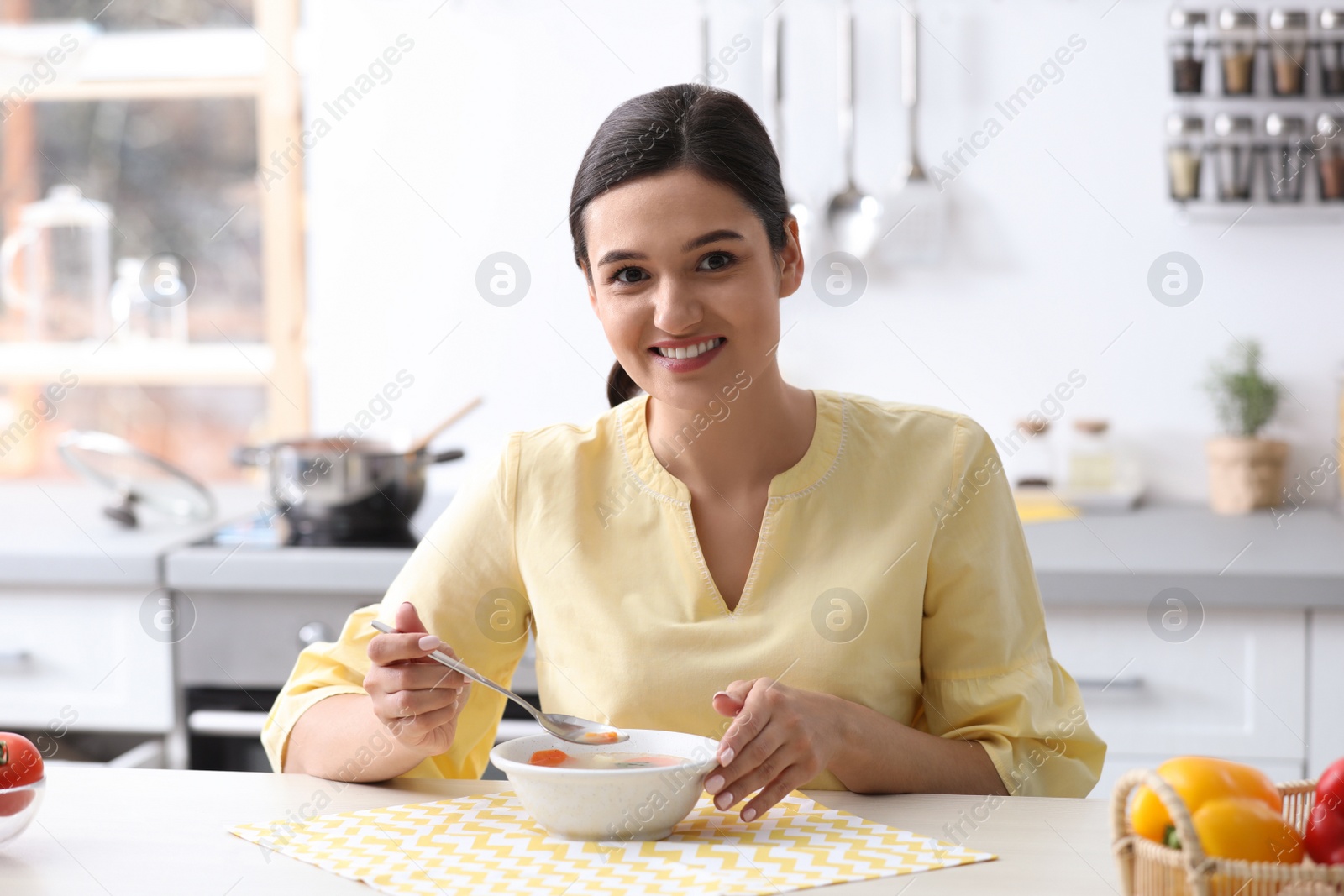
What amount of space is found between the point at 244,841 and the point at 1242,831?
675 mm

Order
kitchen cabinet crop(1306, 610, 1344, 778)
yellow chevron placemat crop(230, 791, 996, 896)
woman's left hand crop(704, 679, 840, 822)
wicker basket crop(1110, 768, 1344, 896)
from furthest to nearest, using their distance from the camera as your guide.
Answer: kitchen cabinet crop(1306, 610, 1344, 778), woman's left hand crop(704, 679, 840, 822), yellow chevron placemat crop(230, 791, 996, 896), wicker basket crop(1110, 768, 1344, 896)

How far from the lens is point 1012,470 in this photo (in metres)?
2.39

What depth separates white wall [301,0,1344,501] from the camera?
90.5 inches

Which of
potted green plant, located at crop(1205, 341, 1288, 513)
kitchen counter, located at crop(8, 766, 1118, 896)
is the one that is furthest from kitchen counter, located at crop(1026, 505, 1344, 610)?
kitchen counter, located at crop(8, 766, 1118, 896)

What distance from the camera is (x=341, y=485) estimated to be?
200cm

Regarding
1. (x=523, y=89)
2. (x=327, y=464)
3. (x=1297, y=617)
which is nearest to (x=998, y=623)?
(x=1297, y=617)

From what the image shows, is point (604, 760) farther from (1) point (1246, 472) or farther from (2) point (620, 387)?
(1) point (1246, 472)

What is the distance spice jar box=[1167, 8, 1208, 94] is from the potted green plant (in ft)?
1.48

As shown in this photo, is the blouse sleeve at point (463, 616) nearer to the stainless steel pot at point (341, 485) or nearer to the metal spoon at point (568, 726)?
the metal spoon at point (568, 726)

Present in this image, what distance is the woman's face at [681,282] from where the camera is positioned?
3.84 ft

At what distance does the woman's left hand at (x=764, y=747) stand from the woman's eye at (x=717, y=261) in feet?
1.23

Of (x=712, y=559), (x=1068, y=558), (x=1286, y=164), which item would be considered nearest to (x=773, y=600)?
(x=712, y=559)

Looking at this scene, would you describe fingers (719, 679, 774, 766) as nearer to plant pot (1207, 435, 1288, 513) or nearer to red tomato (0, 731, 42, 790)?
red tomato (0, 731, 42, 790)

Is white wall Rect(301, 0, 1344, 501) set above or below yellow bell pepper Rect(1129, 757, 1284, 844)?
above
